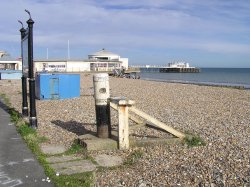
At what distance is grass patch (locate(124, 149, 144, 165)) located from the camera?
6482 mm

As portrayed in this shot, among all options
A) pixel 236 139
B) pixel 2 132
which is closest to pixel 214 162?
pixel 236 139

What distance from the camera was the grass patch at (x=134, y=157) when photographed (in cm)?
648

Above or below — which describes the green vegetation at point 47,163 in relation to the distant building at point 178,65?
below

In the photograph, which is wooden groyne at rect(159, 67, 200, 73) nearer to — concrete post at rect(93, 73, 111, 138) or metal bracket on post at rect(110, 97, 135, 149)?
concrete post at rect(93, 73, 111, 138)

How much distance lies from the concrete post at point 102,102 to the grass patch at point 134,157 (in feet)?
2.89

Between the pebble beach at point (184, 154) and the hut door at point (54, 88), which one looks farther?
the hut door at point (54, 88)

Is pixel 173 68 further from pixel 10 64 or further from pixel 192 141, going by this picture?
pixel 192 141

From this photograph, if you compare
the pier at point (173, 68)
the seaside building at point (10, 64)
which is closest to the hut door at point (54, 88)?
the seaside building at point (10, 64)

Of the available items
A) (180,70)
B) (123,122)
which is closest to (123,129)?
(123,122)

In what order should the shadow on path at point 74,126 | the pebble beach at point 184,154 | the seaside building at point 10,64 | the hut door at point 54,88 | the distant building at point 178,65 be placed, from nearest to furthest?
1. the pebble beach at point 184,154
2. the shadow on path at point 74,126
3. the hut door at point 54,88
4. the seaside building at point 10,64
5. the distant building at point 178,65

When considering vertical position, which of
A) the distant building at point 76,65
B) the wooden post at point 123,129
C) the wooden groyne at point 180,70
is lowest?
the wooden groyne at point 180,70

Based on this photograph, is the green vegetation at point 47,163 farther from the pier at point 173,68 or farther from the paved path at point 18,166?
the pier at point 173,68

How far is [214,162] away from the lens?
643cm

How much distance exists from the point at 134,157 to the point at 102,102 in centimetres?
143
